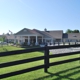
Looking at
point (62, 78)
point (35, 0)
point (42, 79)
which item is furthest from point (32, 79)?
point (35, 0)

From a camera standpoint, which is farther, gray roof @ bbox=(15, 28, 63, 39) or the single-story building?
the single-story building

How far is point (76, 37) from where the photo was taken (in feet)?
188

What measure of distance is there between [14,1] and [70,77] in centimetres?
1066

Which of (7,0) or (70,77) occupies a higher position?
(7,0)

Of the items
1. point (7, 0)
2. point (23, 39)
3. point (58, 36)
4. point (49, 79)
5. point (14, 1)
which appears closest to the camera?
point (49, 79)

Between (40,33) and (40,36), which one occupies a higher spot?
(40,33)

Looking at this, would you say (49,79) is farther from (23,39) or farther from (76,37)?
(76,37)

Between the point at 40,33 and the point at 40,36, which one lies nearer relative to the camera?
the point at 40,33

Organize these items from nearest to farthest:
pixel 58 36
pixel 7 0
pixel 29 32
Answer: pixel 7 0, pixel 29 32, pixel 58 36

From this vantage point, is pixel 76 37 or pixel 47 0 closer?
pixel 47 0

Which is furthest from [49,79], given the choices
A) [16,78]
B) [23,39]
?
[23,39]

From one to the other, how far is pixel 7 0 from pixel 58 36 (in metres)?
43.1

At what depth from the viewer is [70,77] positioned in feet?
15.4

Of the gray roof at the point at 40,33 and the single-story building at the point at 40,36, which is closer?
the gray roof at the point at 40,33
